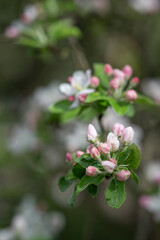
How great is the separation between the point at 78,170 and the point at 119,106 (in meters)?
0.47

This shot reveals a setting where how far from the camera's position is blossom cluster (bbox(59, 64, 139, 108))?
5.89ft

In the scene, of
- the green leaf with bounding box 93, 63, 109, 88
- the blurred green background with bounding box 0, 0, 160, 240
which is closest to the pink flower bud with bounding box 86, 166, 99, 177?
the green leaf with bounding box 93, 63, 109, 88

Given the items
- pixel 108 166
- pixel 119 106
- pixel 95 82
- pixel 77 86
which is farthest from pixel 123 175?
pixel 77 86

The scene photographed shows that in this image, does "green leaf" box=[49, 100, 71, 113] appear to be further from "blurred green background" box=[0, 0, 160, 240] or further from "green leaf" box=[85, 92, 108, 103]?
"blurred green background" box=[0, 0, 160, 240]

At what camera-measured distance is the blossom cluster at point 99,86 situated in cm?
180

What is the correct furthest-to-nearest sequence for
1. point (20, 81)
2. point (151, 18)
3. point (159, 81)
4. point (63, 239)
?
point (20, 81) < point (63, 239) < point (151, 18) < point (159, 81)

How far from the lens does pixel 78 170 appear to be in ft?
4.69

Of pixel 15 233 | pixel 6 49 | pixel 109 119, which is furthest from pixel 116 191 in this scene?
pixel 6 49

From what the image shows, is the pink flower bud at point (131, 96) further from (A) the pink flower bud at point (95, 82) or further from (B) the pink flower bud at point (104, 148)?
(B) the pink flower bud at point (104, 148)

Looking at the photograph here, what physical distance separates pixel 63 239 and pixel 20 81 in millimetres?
2285

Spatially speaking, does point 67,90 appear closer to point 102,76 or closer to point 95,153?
point 102,76

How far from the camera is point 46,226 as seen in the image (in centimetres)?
319

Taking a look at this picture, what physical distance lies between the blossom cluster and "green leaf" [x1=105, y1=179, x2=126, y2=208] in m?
0.53

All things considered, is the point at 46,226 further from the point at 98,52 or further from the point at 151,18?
the point at 98,52
